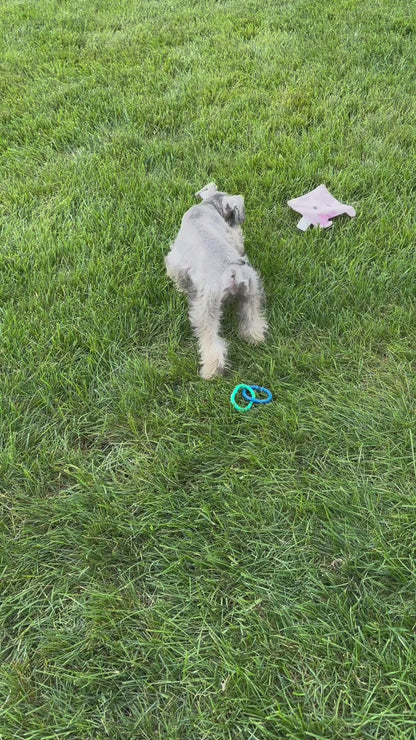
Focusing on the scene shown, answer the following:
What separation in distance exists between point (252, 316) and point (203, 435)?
689 millimetres

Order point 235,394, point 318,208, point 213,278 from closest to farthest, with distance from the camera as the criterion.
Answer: point 235,394 < point 213,278 < point 318,208

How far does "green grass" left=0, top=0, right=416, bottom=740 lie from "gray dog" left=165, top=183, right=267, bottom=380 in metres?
0.12


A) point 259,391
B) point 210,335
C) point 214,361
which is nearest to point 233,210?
point 210,335

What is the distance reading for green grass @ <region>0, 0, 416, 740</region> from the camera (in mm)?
1653

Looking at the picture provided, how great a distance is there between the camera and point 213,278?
8.25 feet

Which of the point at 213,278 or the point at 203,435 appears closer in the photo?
the point at 203,435

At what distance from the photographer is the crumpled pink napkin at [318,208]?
10.5 feet

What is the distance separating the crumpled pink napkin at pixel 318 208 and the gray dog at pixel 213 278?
0.54 m

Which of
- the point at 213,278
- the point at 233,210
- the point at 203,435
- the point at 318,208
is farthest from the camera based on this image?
the point at 318,208

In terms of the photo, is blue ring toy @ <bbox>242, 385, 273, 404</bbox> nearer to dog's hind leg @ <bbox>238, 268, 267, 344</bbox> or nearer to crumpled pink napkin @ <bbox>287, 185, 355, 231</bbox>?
dog's hind leg @ <bbox>238, 268, 267, 344</bbox>

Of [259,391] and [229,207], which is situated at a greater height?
[229,207]

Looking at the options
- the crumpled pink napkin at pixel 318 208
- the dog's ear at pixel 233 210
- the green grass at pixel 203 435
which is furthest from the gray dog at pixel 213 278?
the crumpled pink napkin at pixel 318 208

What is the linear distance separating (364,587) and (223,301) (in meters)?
1.37

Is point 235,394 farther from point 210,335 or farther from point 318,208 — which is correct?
point 318,208
